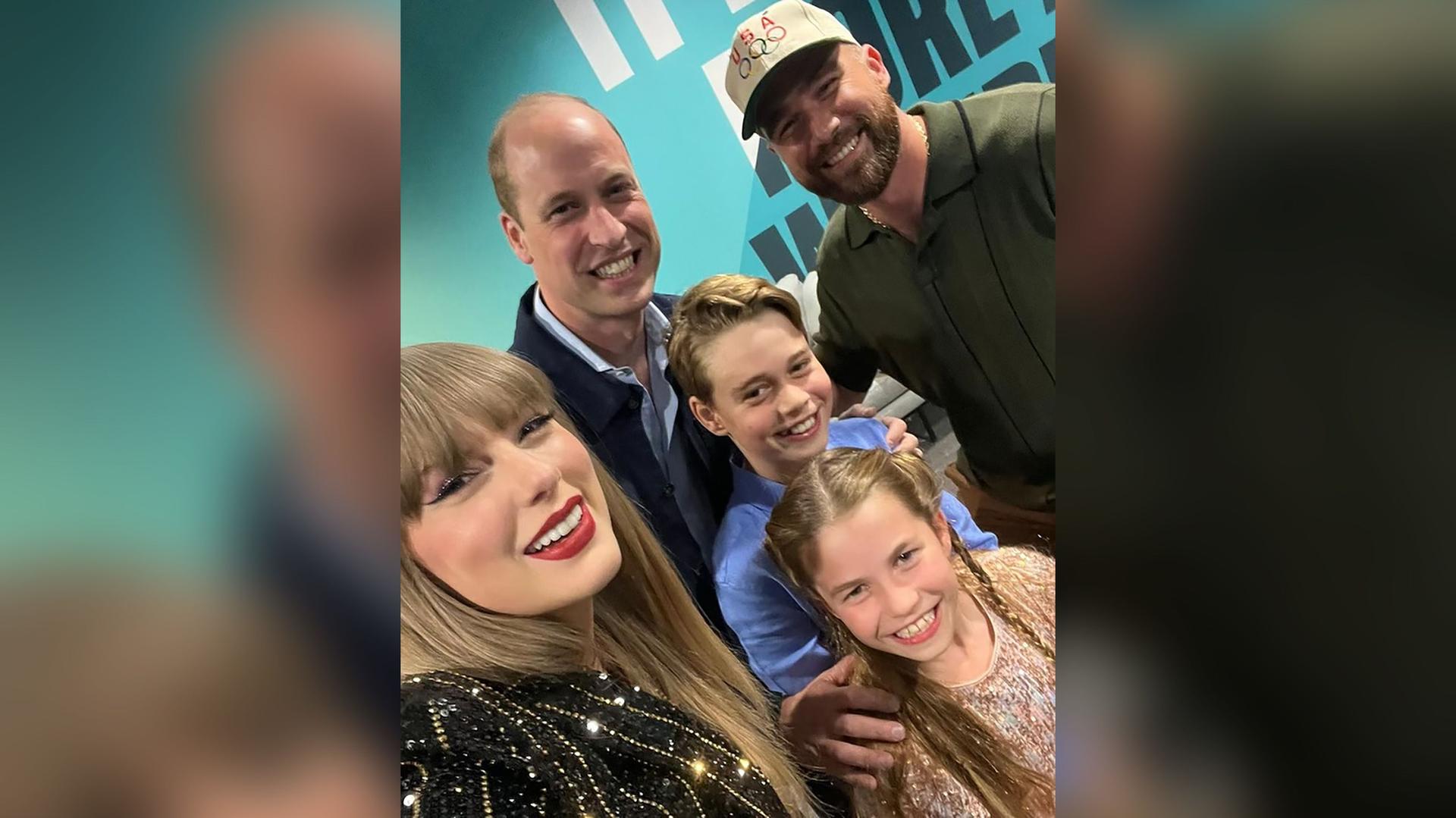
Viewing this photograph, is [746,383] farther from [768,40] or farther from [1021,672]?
[1021,672]

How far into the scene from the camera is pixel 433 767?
782 millimetres

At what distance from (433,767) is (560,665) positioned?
155mm

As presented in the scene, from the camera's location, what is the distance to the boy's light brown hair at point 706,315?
811mm

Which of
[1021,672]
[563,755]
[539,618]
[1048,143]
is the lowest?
[1021,672]

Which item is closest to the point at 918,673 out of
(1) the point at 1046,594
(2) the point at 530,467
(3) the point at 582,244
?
(1) the point at 1046,594

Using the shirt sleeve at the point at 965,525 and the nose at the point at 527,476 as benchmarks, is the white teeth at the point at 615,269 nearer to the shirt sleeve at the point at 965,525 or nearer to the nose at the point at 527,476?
the nose at the point at 527,476

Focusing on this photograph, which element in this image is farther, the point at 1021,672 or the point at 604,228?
the point at 1021,672

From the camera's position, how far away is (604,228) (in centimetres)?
80

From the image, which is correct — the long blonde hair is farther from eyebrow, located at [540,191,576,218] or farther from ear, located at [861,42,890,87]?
ear, located at [861,42,890,87]

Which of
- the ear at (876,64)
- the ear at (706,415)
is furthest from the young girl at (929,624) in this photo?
the ear at (876,64)

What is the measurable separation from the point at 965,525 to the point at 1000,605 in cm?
10
